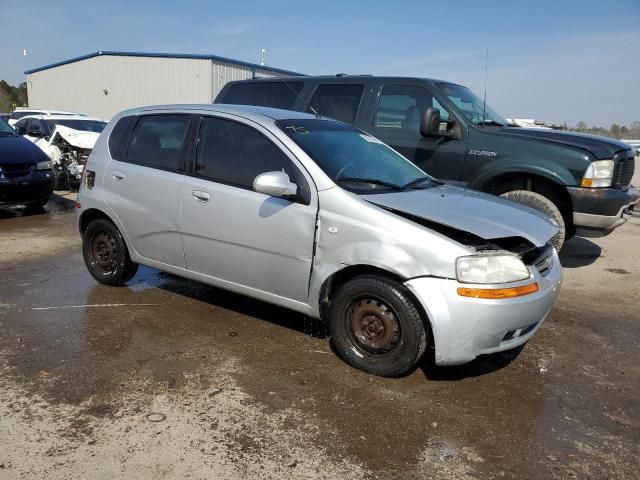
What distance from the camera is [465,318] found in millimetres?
3156

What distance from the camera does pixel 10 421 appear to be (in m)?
2.95

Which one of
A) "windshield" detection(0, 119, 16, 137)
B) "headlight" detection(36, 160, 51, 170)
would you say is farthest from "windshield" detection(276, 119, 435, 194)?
"windshield" detection(0, 119, 16, 137)

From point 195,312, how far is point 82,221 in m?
1.58

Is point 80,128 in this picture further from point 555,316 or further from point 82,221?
point 555,316

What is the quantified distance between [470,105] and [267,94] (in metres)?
2.72

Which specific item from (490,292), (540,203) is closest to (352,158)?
(490,292)

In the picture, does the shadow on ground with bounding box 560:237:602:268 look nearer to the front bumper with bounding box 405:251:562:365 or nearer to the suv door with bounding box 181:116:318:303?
the front bumper with bounding box 405:251:562:365

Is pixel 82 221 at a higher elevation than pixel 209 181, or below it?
below

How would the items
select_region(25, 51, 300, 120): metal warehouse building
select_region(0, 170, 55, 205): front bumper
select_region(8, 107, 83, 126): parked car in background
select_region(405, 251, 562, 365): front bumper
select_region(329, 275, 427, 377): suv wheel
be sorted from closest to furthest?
select_region(405, 251, 562, 365): front bumper, select_region(329, 275, 427, 377): suv wheel, select_region(0, 170, 55, 205): front bumper, select_region(8, 107, 83, 126): parked car in background, select_region(25, 51, 300, 120): metal warehouse building

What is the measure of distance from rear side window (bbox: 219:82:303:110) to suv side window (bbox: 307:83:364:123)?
0.36 metres

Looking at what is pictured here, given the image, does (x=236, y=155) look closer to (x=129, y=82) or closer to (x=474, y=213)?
(x=474, y=213)

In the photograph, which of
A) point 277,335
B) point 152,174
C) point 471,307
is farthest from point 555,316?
point 152,174

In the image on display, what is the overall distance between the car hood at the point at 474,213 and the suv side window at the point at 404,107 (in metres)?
2.44

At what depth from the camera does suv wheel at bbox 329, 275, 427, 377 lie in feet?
10.9
